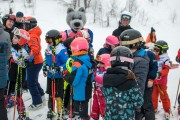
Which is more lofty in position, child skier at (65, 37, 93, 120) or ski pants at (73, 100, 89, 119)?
child skier at (65, 37, 93, 120)

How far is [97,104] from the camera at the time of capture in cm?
498

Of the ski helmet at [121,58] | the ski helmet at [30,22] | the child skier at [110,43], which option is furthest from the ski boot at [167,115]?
the ski helmet at [30,22]

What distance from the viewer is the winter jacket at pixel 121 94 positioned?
322 centimetres

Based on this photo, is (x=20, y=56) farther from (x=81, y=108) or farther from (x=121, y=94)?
(x=121, y=94)

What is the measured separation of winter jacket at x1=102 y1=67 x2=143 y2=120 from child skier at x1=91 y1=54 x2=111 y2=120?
3.94 ft

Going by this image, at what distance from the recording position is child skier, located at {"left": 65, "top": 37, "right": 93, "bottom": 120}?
4.14 metres

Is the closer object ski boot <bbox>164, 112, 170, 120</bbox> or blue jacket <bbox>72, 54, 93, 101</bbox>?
blue jacket <bbox>72, 54, 93, 101</bbox>

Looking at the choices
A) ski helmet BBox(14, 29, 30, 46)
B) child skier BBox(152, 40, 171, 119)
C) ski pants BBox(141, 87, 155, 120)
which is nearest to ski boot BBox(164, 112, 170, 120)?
child skier BBox(152, 40, 171, 119)

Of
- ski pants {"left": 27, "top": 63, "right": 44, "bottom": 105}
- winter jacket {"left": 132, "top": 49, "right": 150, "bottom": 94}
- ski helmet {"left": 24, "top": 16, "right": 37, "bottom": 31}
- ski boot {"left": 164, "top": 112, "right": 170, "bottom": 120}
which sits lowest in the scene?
ski boot {"left": 164, "top": 112, "right": 170, "bottom": 120}

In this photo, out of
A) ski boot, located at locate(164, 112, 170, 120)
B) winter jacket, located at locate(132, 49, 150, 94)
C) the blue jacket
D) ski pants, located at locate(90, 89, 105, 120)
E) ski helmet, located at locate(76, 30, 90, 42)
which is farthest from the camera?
ski helmet, located at locate(76, 30, 90, 42)

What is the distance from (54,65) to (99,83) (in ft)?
3.02

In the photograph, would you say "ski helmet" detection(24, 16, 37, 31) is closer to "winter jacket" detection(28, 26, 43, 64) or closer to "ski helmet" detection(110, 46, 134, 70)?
"winter jacket" detection(28, 26, 43, 64)

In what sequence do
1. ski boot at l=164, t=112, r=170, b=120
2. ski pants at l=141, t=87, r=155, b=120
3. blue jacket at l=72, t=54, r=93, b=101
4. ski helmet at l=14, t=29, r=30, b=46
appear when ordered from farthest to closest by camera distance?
1. ski boot at l=164, t=112, r=170, b=120
2. ski helmet at l=14, t=29, r=30, b=46
3. ski pants at l=141, t=87, r=155, b=120
4. blue jacket at l=72, t=54, r=93, b=101

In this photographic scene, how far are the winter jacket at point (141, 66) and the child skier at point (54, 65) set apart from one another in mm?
1460
